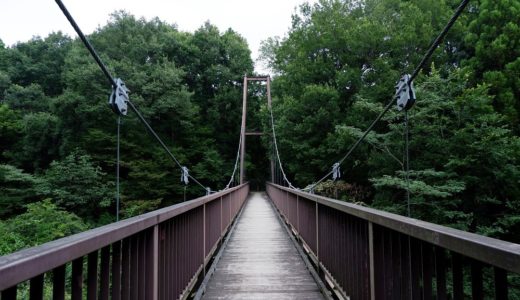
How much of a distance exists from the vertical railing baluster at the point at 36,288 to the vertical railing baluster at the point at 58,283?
0.26 ft

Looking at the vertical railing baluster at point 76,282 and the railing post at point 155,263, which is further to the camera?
the railing post at point 155,263

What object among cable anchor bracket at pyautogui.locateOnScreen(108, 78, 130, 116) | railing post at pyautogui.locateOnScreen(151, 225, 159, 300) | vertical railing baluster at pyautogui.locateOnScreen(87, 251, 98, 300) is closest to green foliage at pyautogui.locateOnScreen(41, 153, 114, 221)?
cable anchor bracket at pyautogui.locateOnScreen(108, 78, 130, 116)

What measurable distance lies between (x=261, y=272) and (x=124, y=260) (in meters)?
2.29

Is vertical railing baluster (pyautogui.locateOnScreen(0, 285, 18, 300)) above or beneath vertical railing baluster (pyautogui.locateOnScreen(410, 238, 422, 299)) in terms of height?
above

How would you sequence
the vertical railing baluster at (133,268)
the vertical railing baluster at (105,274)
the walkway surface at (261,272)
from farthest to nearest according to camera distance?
the walkway surface at (261,272), the vertical railing baluster at (133,268), the vertical railing baluster at (105,274)

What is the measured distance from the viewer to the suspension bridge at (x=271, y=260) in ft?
2.83

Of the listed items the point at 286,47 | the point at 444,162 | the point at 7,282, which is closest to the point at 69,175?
the point at 286,47

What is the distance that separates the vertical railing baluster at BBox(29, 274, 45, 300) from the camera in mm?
816

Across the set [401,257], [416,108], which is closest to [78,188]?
[416,108]

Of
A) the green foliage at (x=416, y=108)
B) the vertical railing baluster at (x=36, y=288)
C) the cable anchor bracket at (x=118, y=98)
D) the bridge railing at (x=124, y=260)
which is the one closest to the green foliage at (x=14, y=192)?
the green foliage at (x=416, y=108)

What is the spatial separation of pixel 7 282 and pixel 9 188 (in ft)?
66.3

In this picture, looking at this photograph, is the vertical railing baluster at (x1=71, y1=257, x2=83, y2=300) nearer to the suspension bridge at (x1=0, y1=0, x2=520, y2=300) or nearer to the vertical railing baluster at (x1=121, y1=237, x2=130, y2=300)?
the suspension bridge at (x1=0, y1=0, x2=520, y2=300)

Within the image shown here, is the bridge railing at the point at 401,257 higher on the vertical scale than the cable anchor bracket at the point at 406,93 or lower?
lower

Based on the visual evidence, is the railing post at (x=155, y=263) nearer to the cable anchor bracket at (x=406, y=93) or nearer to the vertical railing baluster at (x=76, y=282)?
the vertical railing baluster at (x=76, y=282)
